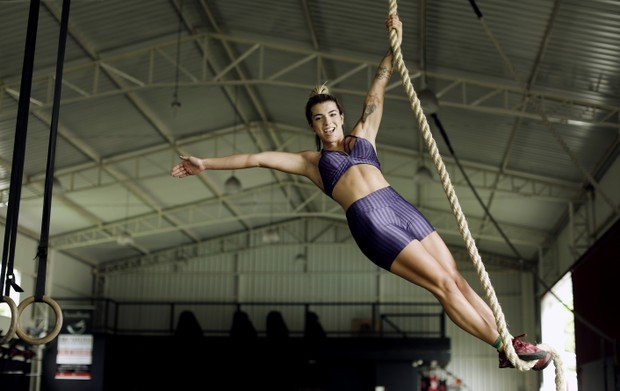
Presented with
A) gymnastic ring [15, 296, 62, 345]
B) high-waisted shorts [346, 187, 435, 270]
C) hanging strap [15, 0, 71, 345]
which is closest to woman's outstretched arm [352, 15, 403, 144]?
high-waisted shorts [346, 187, 435, 270]

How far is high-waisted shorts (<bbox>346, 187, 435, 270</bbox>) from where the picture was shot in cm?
287

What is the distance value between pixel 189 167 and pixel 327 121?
63 cm

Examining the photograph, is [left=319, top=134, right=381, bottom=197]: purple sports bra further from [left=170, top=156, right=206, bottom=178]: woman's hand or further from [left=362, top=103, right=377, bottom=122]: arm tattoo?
[left=170, top=156, right=206, bottom=178]: woman's hand

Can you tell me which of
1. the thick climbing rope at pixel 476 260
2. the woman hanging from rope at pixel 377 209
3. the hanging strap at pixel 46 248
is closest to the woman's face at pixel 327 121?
the woman hanging from rope at pixel 377 209

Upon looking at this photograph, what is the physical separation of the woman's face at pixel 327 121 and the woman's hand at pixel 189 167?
51cm

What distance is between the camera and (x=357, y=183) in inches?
119

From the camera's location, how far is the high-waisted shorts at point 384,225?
9.41 ft

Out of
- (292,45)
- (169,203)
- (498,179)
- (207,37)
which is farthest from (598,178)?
(169,203)

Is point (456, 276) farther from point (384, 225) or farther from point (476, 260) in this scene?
point (384, 225)

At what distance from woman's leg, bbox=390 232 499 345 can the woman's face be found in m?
0.58

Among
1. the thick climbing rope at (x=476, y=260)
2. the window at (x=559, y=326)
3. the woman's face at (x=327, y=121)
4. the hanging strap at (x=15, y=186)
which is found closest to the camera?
the thick climbing rope at (x=476, y=260)

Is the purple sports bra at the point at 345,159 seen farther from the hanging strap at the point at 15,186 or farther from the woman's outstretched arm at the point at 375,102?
the hanging strap at the point at 15,186

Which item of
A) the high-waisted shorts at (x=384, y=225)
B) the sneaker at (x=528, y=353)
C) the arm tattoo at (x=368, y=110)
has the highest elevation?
the arm tattoo at (x=368, y=110)

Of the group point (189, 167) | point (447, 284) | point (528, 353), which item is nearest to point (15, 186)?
point (189, 167)
